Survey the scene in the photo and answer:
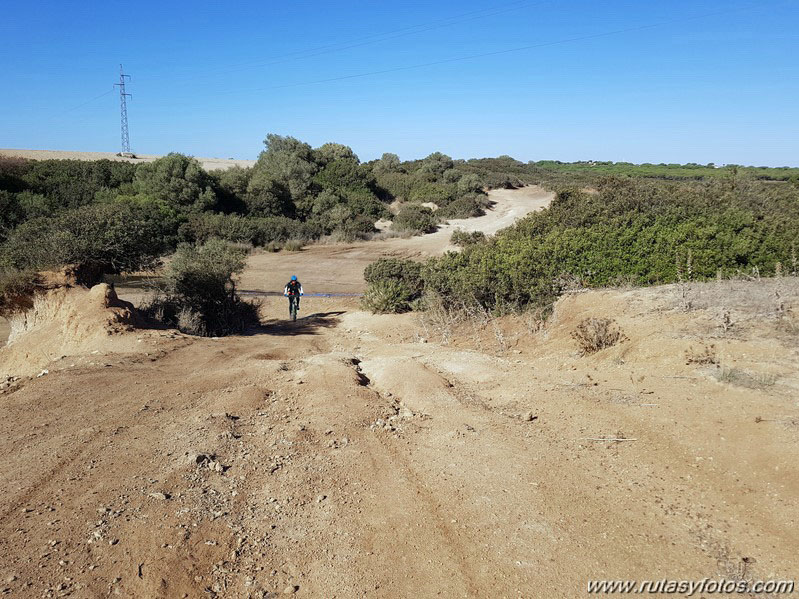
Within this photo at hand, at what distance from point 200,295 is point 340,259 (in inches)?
574

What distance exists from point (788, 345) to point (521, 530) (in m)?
4.94

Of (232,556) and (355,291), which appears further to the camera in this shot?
(355,291)

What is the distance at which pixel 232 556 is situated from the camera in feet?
11.3

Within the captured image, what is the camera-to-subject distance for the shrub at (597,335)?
8.02 meters

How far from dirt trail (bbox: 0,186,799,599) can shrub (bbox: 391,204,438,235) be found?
26486 millimetres

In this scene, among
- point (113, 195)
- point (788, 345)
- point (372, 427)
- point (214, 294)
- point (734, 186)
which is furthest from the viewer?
point (113, 195)

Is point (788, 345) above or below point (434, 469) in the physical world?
above

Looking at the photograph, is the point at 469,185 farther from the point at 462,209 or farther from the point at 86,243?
the point at 86,243

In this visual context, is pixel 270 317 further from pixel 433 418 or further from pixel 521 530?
pixel 521 530

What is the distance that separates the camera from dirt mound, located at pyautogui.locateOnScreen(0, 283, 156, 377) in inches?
367

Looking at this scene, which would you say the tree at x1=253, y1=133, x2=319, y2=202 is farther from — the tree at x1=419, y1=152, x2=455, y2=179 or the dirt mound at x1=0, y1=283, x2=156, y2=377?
the dirt mound at x1=0, y1=283, x2=156, y2=377

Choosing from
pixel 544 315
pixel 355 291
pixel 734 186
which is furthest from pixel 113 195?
pixel 734 186

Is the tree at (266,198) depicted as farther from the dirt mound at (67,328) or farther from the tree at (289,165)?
the dirt mound at (67,328)

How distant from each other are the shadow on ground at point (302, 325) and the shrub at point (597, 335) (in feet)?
22.7
